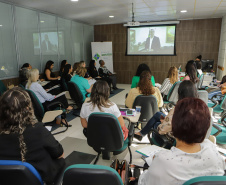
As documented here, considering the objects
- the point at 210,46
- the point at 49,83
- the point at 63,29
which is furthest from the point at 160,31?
the point at 49,83

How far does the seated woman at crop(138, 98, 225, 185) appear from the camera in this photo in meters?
0.99

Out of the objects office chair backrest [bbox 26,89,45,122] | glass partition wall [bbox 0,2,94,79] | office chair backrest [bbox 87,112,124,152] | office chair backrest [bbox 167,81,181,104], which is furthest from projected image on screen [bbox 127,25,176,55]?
office chair backrest [bbox 87,112,124,152]

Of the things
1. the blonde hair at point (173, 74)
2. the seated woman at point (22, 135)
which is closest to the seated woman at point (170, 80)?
the blonde hair at point (173, 74)

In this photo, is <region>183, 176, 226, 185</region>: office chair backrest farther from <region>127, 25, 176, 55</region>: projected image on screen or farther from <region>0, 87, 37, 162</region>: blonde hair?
<region>127, 25, 176, 55</region>: projected image on screen

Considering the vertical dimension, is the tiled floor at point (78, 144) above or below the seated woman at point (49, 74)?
below

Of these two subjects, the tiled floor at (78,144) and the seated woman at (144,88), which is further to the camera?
the seated woman at (144,88)

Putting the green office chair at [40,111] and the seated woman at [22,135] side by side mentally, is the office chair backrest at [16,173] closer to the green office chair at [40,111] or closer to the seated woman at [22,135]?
the seated woman at [22,135]

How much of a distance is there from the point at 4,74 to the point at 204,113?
5306 mm

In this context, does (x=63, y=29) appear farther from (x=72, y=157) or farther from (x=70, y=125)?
(x=72, y=157)

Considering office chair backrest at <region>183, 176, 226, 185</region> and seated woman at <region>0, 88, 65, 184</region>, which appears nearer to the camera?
office chair backrest at <region>183, 176, 226, 185</region>

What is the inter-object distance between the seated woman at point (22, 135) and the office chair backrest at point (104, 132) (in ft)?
2.03

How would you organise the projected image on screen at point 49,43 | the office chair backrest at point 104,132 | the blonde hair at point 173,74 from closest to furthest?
1. the office chair backrest at point 104,132
2. the blonde hair at point 173,74
3. the projected image on screen at point 49,43

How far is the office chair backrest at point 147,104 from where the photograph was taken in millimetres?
3004

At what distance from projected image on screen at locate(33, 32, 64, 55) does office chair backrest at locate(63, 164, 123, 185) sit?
5.63m
